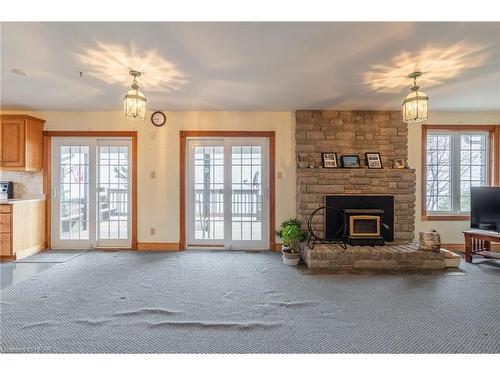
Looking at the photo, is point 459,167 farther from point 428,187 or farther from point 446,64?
point 446,64

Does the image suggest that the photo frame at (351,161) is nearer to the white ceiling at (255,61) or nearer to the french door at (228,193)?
the white ceiling at (255,61)

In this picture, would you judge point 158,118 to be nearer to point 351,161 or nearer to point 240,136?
point 240,136

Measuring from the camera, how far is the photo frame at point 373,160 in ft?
13.3

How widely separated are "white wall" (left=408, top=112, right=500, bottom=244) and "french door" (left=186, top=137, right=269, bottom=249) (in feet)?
8.30

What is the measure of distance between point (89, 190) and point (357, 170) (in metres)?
4.53

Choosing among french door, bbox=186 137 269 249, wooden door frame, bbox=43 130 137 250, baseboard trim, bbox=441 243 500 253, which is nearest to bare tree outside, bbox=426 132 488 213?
baseboard trim, bbox=441 243 500 253

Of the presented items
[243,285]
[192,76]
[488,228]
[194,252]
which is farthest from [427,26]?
[194,252]

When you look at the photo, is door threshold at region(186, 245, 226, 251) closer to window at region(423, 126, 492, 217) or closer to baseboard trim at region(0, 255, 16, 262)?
baseboard trim at region(0, 255, 16, 262)

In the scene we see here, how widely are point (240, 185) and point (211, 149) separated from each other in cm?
81

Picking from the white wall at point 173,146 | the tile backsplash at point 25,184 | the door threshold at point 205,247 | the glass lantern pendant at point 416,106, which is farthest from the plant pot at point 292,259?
the tile backsplash at point 25,184

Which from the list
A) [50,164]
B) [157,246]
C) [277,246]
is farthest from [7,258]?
[277,246]

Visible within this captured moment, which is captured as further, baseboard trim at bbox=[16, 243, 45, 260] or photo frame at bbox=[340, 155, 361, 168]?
photo frame at bbox=[340, 155, 361, 168]

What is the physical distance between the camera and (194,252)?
4098 millimetres

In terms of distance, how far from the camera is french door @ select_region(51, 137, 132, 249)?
4266 mm
